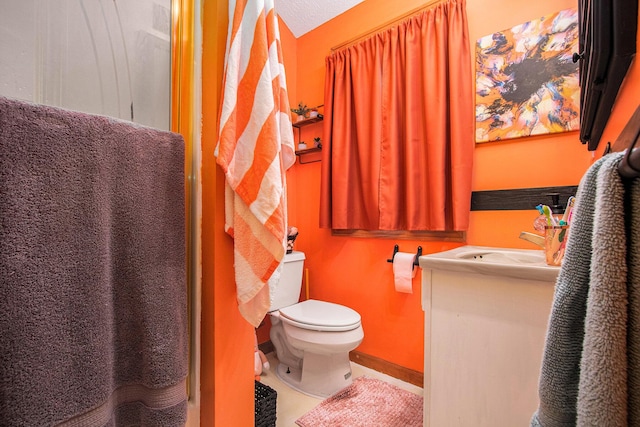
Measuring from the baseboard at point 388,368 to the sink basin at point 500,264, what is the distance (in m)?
0.93

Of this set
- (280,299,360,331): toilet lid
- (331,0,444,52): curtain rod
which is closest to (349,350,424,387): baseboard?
(280,299,360,331): toilet lid

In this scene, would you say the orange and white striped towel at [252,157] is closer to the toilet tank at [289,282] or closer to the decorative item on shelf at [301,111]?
the toilet tank at [289,282]

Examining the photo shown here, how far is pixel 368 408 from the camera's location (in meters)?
1.55

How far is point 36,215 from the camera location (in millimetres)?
525

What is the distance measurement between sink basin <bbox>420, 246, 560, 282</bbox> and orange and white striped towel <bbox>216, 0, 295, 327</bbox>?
2.12 feet

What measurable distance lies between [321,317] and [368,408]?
549 mm

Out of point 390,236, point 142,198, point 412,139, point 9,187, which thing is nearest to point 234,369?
point 142,198

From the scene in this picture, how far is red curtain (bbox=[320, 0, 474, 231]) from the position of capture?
162cm

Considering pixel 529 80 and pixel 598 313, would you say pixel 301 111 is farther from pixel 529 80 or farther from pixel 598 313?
pixel 598 313

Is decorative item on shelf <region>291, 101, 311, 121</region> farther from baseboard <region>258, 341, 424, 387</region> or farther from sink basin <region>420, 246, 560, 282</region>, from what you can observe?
baseboard <region>258, 341, 424, 387</region>

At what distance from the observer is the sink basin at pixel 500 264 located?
2.92ft

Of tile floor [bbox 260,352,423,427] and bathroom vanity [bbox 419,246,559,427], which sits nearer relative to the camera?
bathroom vanity [bbox 419,246,559,427]

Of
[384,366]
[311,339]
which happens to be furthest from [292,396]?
[384,366]

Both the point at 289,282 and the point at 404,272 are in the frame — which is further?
the point at 289,282
